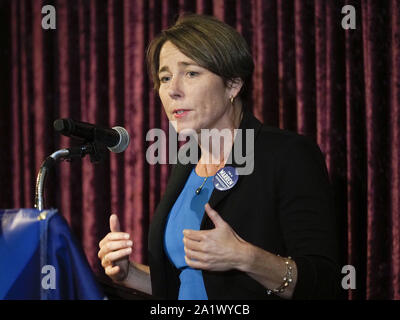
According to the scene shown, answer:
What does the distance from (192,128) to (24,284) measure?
2.49 feet

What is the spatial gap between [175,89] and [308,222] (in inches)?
23.5

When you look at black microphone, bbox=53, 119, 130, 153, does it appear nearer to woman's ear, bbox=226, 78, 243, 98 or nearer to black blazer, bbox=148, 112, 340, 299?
black blazer, bbox=148, 112, 340, 299

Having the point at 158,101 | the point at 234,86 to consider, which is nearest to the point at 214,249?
the point at 234,86

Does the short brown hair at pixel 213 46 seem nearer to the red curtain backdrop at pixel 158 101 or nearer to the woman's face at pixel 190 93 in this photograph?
the woman's face at pixel 190 93

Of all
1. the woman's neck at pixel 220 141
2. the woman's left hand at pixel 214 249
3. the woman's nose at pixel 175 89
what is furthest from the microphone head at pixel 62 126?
the woman's neck at pixel 220 141

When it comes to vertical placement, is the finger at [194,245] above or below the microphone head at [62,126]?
below

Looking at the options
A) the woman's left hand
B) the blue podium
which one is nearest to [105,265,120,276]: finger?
the woman's left hand

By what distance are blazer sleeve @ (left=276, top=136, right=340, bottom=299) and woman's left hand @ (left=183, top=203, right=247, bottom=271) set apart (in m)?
0.21

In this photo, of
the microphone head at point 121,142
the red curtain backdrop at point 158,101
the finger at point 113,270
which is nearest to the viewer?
the microphone head at point 121,142

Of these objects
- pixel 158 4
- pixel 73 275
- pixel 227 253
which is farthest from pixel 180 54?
pixel 158 4

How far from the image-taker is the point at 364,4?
205 centimetres

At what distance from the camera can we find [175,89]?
145 centimetres

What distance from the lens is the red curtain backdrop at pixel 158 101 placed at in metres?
2.01
